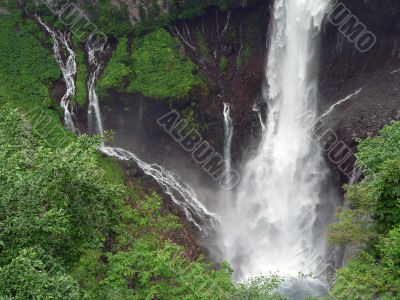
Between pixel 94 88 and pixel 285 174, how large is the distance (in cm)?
1394

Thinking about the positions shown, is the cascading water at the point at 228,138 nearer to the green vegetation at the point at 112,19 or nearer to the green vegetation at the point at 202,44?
the green vegetation at the point at 202,44

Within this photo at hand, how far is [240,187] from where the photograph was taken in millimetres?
27891

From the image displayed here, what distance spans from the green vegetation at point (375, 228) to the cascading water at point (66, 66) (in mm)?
18675

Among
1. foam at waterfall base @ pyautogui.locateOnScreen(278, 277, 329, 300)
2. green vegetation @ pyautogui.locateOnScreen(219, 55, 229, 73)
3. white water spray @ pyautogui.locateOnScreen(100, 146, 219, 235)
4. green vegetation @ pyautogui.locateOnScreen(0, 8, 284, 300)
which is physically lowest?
green vegetation @ pyautogui.locateOnScreen(0, 8, 284, 300)

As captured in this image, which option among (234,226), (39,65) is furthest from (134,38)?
(234,226)

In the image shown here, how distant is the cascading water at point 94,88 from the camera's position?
28.1 meters

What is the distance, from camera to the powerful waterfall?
82.1 feet

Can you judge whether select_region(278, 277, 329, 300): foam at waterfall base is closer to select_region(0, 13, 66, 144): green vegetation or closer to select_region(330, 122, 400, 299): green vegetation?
select_region(330, 122, 400, 299): green vegetation

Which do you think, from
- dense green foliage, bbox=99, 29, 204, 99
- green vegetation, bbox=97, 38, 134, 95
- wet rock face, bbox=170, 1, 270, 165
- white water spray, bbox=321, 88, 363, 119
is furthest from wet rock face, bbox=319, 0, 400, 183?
green vegetation, bbox=97, 38, 134, 95

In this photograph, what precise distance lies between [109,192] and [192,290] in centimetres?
340

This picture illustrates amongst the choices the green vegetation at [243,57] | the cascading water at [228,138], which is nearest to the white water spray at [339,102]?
the cascading water at [228,138]

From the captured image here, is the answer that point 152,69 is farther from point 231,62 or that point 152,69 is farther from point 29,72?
point 29,72

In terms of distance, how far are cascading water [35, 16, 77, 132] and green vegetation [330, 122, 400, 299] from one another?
18675 millimetres

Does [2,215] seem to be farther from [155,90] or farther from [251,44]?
[251,44]
